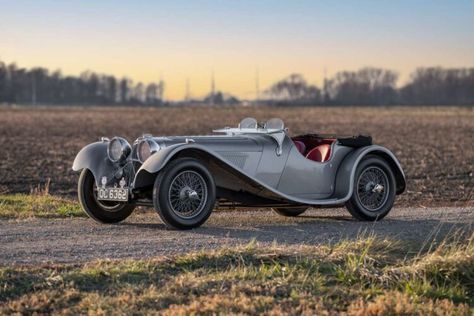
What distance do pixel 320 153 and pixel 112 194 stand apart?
3062 millimetres

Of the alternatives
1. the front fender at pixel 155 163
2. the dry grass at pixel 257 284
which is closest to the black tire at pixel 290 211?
the front fender at pixel 155 163

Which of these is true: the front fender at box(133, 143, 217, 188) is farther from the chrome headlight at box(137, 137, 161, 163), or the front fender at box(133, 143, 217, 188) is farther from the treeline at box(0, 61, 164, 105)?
the treeline at box(0, 61, 164, 105)

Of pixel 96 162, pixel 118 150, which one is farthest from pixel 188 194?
pixel 96 162

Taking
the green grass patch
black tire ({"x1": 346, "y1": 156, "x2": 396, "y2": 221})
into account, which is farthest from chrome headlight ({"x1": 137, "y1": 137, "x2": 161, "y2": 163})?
black tire ({"x1": 346, "y1": 156, "x2": 396, "y2": 221})

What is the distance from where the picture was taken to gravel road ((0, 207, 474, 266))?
8812 millimetres

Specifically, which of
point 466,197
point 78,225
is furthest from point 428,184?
point 78,225

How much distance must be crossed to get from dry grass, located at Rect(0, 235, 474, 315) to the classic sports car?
1912 mm

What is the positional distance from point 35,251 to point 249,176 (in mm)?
3100

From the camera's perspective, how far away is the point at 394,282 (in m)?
7.96

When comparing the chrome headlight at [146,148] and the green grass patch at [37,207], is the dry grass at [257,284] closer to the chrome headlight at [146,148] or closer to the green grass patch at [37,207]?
the chrome headlight at [146,148]

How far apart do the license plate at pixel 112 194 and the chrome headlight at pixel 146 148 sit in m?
0.47

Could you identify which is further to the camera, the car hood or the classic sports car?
the car hood

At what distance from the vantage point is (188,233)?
33.2 feet

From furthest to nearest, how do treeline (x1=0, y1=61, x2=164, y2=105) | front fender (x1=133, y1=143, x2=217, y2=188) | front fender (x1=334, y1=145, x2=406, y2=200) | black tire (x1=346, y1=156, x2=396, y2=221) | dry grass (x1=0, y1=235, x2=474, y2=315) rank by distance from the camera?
treeline (x1=0, y1=61, x2=164, y2=105), black tire (x1=346, y1=156, x2=396, y2=221), front fender (x1=334, y1=145, x2=406, y2=200), front fender (x1=133, y1=143, x2=217, y2=188), dry grass (x1=0, y1=235, x2=474, y2=315)
